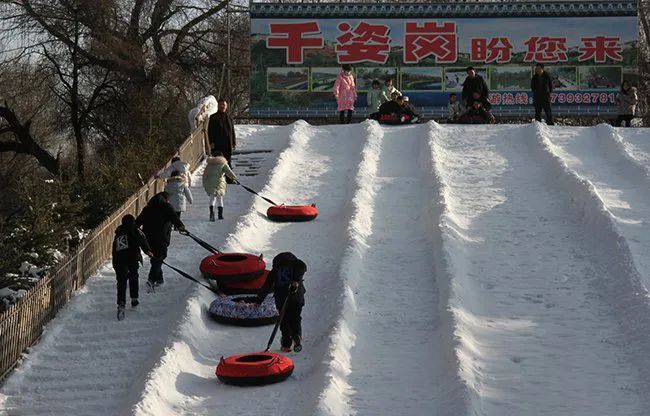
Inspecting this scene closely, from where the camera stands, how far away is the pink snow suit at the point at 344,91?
1188 inches

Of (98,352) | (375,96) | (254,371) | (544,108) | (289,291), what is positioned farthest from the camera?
(375,96)

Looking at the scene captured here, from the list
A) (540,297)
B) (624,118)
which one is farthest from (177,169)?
(624,118)

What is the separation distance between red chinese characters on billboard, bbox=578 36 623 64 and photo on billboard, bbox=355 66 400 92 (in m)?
4.77

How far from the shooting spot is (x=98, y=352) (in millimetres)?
14367

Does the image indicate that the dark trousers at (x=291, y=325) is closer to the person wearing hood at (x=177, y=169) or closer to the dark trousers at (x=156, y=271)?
the dark trousers at (x=156, y=271)

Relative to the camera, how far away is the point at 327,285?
16.3 meters

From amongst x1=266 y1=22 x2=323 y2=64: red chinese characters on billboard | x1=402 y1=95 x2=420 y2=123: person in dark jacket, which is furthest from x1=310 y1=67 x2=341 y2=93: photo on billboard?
x1=402 y1=95 x2=420 y2=123: person in dark jacket

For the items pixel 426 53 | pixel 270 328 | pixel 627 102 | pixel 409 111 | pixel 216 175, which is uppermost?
pixel 426 53

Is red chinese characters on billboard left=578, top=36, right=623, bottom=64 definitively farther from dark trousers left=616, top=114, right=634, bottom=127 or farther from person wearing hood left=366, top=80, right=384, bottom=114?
person wearing hood left=366, top=80, right=384, bottom=114

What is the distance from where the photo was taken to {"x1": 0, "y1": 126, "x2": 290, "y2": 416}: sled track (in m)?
13.0

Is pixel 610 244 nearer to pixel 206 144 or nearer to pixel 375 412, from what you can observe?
pixel 375 412

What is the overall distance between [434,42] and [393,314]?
18103 millimetres

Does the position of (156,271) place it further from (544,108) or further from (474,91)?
(544,108)

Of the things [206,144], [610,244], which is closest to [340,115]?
[206,144]
